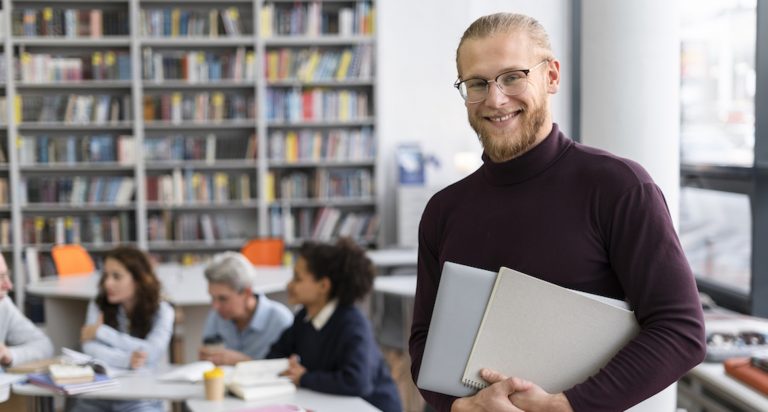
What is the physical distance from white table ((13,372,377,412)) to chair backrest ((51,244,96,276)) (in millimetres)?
2844

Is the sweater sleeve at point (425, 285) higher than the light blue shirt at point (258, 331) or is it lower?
higher

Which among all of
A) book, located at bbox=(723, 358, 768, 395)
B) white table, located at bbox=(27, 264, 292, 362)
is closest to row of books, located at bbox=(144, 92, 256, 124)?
white table, located at bbox=(27, 264, 292, 362)

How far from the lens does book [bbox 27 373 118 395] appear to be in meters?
3.02

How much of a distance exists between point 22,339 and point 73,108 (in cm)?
479

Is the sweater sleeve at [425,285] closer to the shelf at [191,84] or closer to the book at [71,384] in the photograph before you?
the book at [71,384]

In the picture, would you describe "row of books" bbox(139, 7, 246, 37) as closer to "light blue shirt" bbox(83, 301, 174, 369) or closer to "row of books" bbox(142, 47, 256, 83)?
"row of books" bbox(142, 47, 256, 83)

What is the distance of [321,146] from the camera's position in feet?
25.1

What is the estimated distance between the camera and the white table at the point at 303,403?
2.87 meters

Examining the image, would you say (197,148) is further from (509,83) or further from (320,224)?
(509,83)

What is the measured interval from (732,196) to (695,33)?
3.26 feet

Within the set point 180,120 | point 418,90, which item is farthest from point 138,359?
point 418,90

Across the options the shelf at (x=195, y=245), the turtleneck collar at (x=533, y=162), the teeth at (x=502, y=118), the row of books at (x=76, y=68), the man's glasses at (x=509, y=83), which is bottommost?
the shelf at (x=195, y=245)

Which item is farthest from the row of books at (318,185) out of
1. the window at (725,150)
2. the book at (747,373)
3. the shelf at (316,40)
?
the book at (747,373)

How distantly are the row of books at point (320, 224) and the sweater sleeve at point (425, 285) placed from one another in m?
5.99
